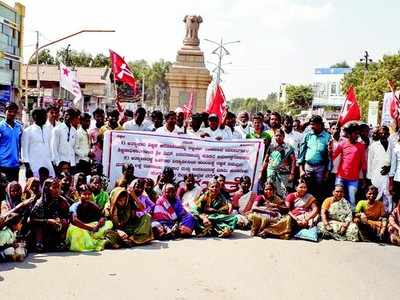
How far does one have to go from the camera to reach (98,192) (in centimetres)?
709

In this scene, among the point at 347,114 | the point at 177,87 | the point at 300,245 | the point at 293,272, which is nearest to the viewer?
the point at 293,272

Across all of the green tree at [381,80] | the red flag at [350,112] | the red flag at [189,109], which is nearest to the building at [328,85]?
the green tree at [381,80]

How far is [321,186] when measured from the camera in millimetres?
8383

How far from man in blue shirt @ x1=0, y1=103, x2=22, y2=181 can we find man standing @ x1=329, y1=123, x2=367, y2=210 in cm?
460

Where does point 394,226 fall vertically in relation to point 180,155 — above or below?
below

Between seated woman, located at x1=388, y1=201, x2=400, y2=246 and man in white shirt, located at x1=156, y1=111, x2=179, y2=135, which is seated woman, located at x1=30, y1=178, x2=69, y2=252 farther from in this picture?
seated woman, located at x1=388, y1=201, x2=400, y2=246

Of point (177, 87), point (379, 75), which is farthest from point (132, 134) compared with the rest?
point (379, 75)

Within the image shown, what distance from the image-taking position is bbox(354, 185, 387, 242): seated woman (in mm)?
7570

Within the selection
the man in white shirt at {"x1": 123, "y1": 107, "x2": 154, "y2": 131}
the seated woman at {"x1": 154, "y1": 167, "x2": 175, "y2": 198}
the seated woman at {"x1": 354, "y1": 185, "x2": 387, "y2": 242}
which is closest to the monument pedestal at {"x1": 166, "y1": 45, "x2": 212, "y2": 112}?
the man in white shirt at {"x1": 123, "y1": 107, "x2": 154, "y2": 131}

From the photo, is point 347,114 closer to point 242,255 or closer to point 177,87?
point 242,255

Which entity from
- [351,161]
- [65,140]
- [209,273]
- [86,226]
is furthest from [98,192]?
[351,161]

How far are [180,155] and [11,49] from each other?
102 feet

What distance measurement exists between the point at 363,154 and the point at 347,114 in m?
1.57

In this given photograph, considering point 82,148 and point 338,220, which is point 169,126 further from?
point 338,220
